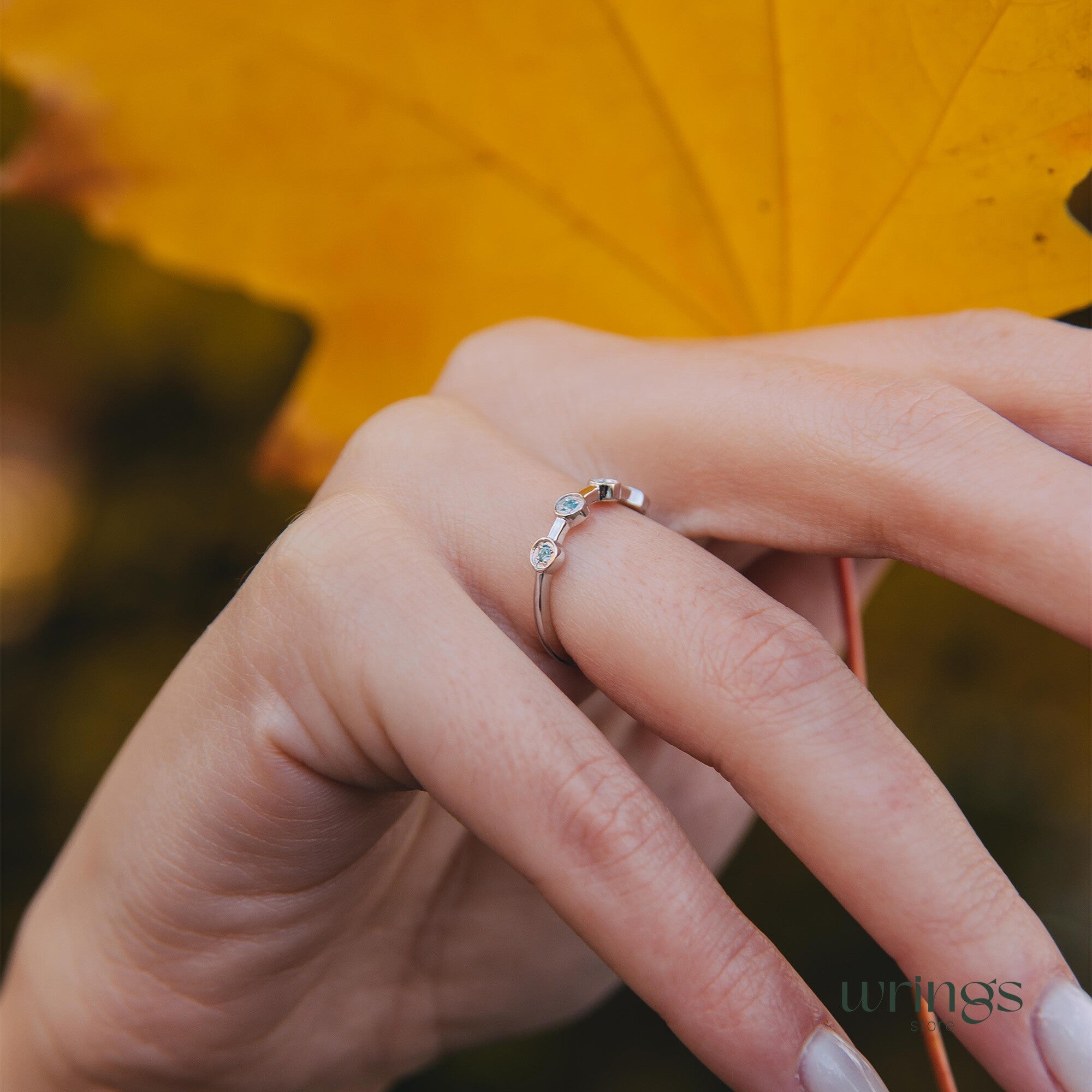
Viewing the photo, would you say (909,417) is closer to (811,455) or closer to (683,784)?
(811,455)

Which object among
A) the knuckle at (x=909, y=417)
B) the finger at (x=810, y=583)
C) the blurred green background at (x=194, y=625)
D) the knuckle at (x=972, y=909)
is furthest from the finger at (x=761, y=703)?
the blurred green background at (x=194, y=625)

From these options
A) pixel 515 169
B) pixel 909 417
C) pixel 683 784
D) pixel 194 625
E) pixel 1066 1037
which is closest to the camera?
pixel 1066 1037

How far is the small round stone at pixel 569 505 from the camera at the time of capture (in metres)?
0.53

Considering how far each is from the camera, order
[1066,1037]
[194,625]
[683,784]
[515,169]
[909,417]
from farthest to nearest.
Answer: [194,625], [683,784], [515,169], [909,417], [1066,1037]

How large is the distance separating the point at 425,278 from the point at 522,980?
0.70m

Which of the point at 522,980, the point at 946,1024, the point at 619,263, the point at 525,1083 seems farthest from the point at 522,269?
the point at 525,1083

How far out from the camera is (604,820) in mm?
449

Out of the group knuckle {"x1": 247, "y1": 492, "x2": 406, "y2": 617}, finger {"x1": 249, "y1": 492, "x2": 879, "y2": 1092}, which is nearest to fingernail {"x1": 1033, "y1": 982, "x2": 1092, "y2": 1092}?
finger {"x1": 249, "y1": 492, "x2": 879, "y2": 1092}

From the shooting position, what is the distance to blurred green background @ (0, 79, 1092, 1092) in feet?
3.04

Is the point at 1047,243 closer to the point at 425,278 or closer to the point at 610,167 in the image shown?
the point at 610,167

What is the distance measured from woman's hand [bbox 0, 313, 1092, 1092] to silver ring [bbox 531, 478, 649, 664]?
0.03 feet

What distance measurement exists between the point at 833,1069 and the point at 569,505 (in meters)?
0.34

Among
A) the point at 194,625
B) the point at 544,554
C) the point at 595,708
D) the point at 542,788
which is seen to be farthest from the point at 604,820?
the point at 194,625

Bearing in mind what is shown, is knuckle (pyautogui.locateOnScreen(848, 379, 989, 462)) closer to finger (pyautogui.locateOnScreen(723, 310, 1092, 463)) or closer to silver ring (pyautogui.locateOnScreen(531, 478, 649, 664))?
finger (pyautogui.locateOnScreen(723, 310, 1092, 463))
